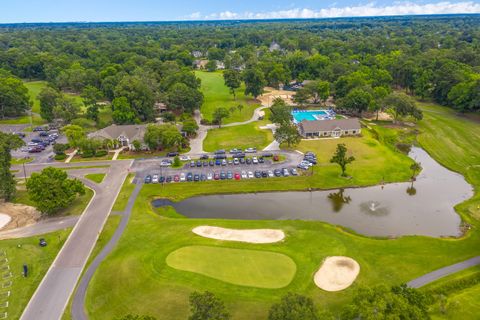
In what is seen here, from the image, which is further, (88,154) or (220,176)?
(88,154)

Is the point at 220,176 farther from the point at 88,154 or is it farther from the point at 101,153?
the point at 88,154

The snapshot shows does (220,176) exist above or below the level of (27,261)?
above

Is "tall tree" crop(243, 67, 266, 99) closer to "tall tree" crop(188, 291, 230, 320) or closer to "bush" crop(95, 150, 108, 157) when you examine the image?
"bush" crop(95, 150, 108, 157)

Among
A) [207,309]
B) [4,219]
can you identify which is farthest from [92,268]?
[4,219]

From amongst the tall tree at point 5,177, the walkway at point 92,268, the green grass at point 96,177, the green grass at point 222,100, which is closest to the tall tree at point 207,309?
the walkway at point 92,268

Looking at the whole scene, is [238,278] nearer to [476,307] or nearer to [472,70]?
[476,307]

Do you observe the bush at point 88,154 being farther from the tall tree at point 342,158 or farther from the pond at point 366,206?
the tall tree at point 342,158

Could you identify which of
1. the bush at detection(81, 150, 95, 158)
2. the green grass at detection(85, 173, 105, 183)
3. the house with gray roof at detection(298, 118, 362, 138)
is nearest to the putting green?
the green grass at detection(85, 173, 105, 183)
